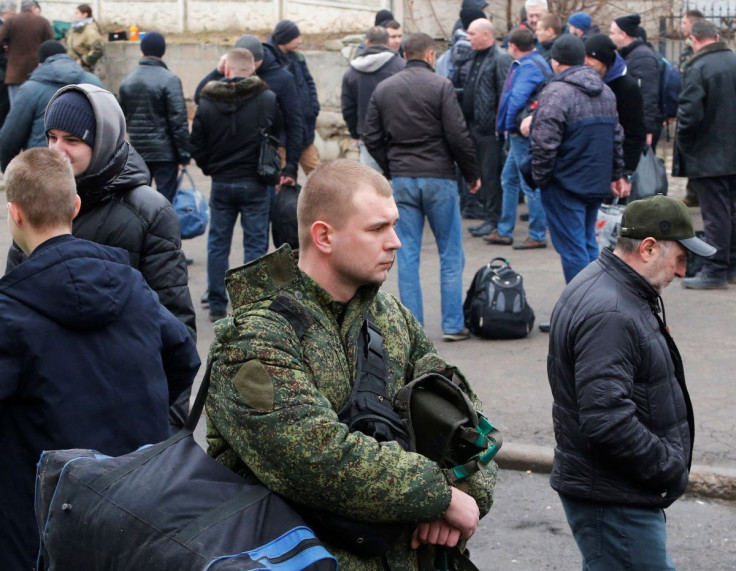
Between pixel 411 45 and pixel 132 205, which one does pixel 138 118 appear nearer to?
pixel 411 45

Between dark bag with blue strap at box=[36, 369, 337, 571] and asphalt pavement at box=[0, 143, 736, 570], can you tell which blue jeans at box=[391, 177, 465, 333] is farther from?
dark bag with blue strap at box=[36, 369, 337, 571]

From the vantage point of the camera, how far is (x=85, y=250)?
12.0ft

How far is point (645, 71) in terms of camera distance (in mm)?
11859

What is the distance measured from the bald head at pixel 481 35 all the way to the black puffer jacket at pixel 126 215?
7.49 m

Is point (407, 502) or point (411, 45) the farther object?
point (411, 45)

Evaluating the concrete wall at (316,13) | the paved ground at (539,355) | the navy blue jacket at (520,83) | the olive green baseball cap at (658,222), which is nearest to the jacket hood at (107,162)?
the olive green baseball cap at (658,222)

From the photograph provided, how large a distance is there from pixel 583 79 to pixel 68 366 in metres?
5.92

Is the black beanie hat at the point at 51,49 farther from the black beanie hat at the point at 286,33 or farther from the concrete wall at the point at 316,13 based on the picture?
the concrete wall at the point at 316,13

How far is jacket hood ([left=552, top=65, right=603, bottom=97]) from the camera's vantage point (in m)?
8.61

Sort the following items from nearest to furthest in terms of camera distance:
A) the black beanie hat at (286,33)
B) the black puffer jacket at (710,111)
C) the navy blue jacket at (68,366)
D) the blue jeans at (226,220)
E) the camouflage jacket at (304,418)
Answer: the camouflage jacket at (304,418) < the navy blue jacket at (68,366) < the blue jeans at (226,220) < the black puffer jacket at (710,111) < the black beanie hat at (286,33)

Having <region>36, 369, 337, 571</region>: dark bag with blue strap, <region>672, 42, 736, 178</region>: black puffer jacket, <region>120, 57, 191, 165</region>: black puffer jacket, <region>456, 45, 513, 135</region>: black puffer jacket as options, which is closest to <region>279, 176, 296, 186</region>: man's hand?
<region>120, 57, 191, 165</region>: black puffer jacket

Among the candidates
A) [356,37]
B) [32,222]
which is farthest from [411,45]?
[356,37]

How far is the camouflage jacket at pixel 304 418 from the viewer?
253 centimetres

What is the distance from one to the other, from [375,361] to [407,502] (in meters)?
0.39
